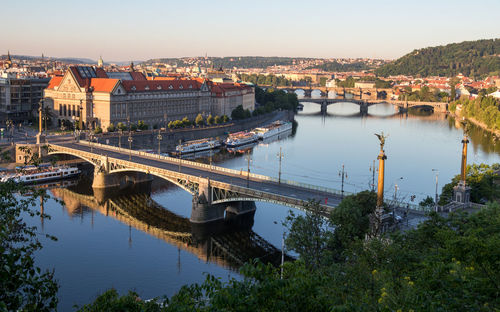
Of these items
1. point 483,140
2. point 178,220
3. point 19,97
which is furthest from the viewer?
point 19,97

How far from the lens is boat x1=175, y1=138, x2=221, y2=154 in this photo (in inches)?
2383

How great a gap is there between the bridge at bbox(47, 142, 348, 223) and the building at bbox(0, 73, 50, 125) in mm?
31534

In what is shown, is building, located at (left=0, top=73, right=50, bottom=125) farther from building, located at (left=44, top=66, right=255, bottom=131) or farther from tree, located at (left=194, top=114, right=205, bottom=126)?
tree, located at (left=194, top=114, right=205, bottom=126)

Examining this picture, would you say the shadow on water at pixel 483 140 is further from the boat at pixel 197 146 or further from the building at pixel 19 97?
the building at pixel 19 97

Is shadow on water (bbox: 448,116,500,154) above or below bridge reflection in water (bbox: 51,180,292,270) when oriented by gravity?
above

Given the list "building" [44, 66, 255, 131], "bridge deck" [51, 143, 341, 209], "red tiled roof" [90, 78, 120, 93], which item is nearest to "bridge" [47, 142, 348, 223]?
"bridge deck" [51, 143, 341, 209]

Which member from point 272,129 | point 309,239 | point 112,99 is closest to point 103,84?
point 112,99

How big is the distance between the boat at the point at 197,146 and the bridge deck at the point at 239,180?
12.6m

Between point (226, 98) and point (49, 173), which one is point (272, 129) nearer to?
point (226, 98)

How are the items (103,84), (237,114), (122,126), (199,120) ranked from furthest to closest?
(237,114), (199,120), (103,84), (122,126)

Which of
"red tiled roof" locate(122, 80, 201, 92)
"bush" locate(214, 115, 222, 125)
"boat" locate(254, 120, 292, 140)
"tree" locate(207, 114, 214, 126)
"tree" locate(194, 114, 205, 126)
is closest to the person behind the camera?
"red tiled roof" locate(122, 80, 201, 92)

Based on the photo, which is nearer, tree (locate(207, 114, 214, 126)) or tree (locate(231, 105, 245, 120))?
tree (locate(207, 114, 214, 126))

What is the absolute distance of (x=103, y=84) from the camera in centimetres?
6650

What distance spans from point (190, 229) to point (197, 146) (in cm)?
2891
